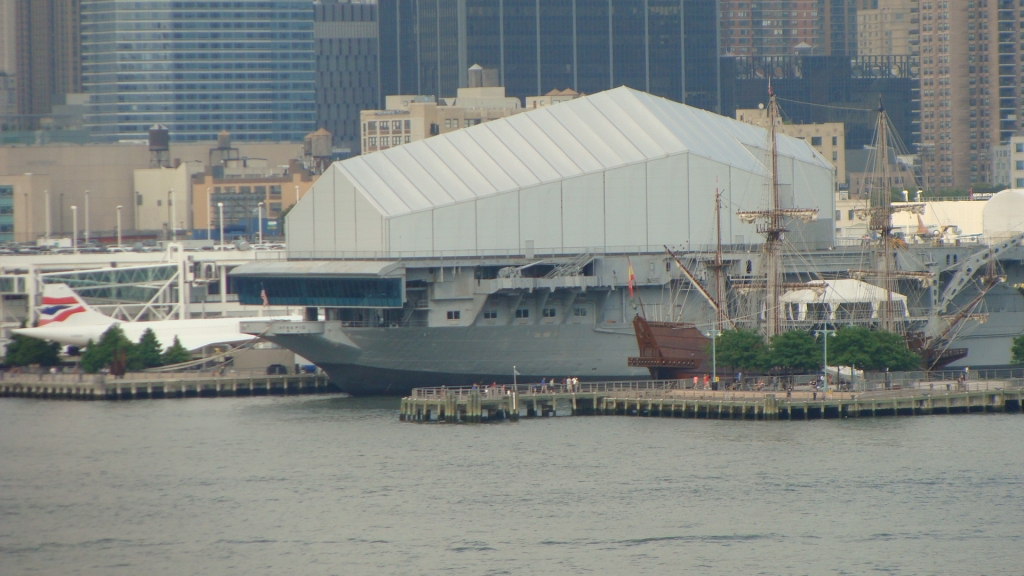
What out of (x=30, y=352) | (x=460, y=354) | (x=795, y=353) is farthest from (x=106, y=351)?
(x=795, y=353)

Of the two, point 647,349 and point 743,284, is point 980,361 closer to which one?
point 743,284

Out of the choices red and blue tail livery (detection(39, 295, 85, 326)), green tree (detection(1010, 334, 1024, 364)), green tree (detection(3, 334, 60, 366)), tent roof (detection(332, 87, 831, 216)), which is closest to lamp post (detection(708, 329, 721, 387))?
tent roof (detection(332, 87, 831, 216))

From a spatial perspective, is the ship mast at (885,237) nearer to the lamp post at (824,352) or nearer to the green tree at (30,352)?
the lamp post at (824,352)

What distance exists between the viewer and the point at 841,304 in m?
90.2

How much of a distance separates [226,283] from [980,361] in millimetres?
52688

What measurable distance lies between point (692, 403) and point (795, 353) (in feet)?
21.4

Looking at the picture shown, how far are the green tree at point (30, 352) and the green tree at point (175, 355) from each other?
6.93 meters

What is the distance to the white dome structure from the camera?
97000 mm

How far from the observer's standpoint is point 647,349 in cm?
8462

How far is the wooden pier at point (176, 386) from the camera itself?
96188 mm

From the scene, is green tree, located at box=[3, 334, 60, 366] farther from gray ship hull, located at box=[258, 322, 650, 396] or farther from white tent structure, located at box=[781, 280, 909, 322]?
white tent structure, located at box=[781, 280, 909, 322]

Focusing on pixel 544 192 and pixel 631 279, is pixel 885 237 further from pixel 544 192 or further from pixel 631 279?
pixel 544 192

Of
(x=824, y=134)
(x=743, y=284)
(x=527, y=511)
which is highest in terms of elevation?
(x=824, y=134)

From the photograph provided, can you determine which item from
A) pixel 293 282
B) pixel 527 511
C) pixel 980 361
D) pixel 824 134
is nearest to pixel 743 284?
pixel 980 361
